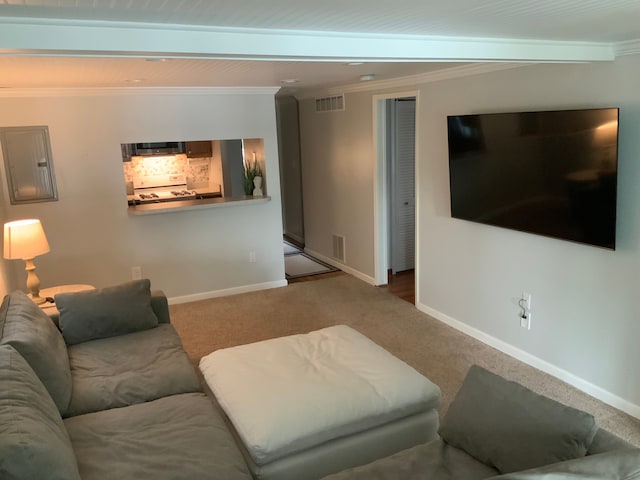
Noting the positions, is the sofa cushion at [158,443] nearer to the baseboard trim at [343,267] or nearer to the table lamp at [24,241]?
the table lamp at [24,241]

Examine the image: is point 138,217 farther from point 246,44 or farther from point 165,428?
point 246,44

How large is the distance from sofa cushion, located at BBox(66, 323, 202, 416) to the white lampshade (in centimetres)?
91

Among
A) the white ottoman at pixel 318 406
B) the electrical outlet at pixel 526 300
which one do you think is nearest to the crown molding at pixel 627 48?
the electrical outlet at pixel 526 300

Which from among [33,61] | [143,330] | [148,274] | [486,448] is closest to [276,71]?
[33,61]

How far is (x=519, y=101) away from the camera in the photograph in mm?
3662

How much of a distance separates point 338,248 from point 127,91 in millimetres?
2986

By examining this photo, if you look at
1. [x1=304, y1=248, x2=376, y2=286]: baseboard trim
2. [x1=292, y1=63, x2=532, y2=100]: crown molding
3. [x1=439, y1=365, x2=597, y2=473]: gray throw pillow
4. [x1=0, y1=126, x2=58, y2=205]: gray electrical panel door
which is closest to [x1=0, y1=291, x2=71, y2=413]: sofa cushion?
[x1=439, y1=365, x2=597, y2=473]: gray throw pillow

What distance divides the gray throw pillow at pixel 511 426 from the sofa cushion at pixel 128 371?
1.41 meters

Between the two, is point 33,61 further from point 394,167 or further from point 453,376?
point 394,167

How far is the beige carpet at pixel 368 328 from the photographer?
3.54 metres

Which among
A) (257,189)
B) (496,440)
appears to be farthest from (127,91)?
(496,440)

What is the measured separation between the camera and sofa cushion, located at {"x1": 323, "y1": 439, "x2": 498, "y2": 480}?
6.38 ft

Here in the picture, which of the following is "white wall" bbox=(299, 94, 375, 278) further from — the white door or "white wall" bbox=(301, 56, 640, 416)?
the white door

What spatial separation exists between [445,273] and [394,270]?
1.64 m
